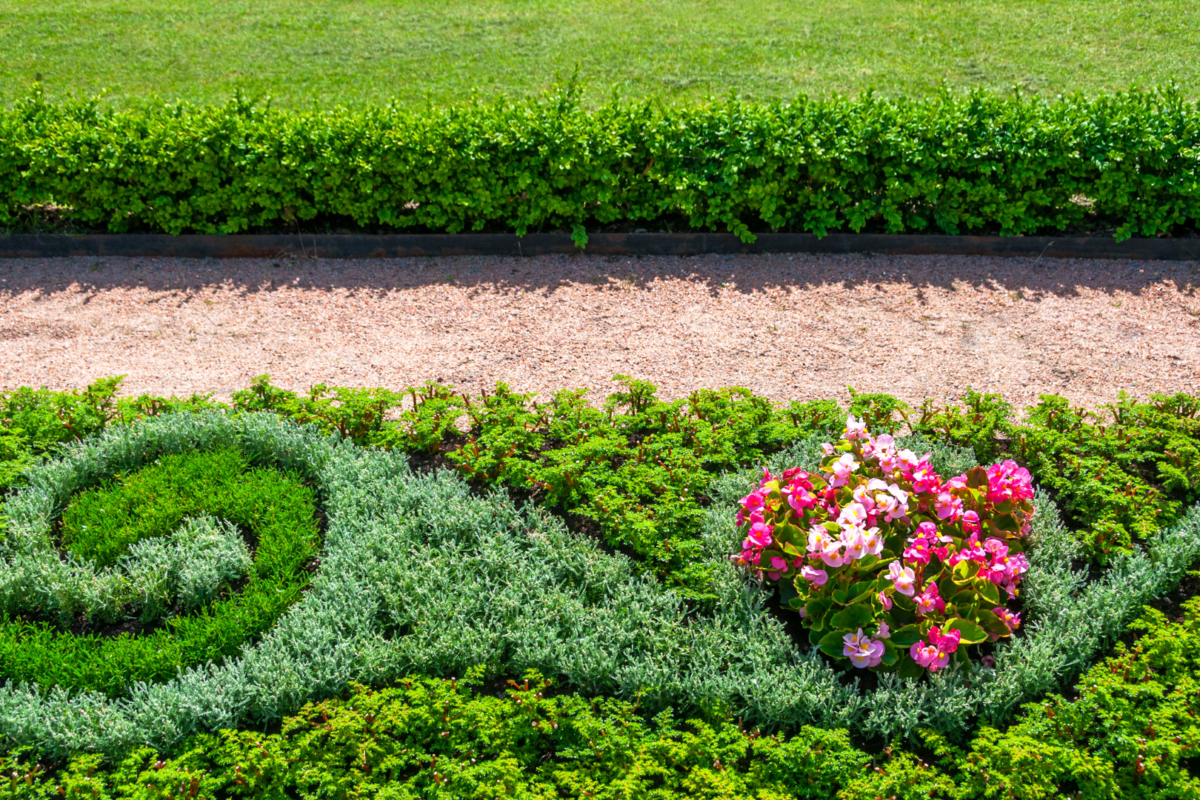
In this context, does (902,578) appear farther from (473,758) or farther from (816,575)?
(473,758)

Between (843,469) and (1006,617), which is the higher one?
(843,469)

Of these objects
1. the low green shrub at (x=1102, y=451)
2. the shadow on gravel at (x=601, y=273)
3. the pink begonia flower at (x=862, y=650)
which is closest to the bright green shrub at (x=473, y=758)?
the pink begonia flower at (x=862, y=650)

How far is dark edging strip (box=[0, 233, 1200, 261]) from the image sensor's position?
7520 mm

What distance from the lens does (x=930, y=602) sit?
13.1 feet

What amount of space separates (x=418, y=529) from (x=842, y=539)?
2272 mm

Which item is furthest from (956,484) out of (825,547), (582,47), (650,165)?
(582,47)

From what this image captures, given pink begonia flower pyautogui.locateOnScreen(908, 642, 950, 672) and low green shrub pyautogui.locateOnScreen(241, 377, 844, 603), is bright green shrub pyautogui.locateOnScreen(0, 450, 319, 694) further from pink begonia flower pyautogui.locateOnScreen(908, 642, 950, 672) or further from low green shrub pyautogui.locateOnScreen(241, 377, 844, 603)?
pink begonia flower pyautogui.locateOnScreen(908, 642, 950, 672)

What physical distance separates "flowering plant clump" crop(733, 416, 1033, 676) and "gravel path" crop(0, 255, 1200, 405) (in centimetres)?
166

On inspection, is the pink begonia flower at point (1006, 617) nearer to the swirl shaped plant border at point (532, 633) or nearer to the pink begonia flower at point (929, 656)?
the swirl shaped plant border at point (532, 633)

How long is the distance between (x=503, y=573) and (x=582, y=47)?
900 cm

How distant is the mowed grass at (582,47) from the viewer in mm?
10789

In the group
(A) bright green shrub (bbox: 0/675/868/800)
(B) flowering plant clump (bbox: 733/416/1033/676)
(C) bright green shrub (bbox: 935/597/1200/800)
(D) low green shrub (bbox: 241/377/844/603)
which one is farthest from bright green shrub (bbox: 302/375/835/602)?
(C) bright green shrub (bbox: 935/597/1200/800)

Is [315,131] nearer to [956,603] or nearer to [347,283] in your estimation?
[347,283]

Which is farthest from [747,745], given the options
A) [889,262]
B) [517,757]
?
[889,262]
